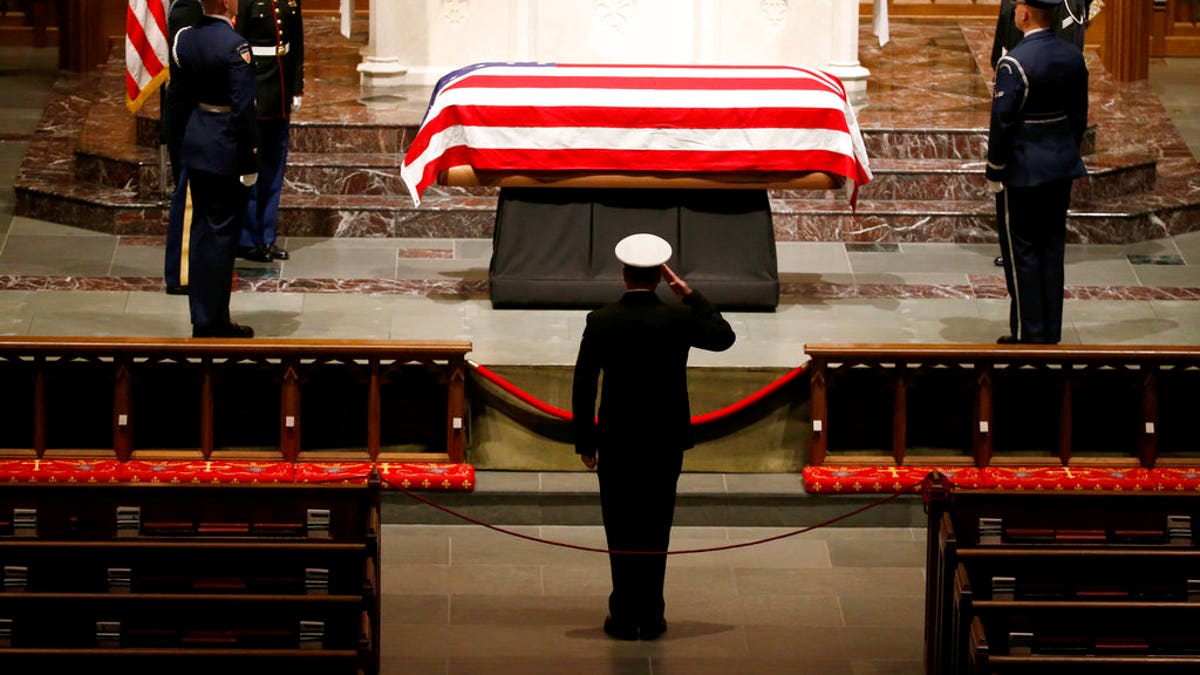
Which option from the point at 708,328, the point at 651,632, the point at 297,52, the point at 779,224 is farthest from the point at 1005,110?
the point at 297,52

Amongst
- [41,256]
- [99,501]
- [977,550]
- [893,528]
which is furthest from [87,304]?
[977,550]

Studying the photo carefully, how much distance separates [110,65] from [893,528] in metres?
7.07

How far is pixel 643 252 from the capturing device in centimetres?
734

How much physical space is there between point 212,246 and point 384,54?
11.4ft

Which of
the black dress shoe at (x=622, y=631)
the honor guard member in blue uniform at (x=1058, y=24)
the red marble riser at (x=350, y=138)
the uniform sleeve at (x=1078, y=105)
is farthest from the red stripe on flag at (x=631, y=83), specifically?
the black dress shoe at (x=622, y=631)

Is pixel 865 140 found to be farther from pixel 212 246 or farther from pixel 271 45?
pixel 212 246

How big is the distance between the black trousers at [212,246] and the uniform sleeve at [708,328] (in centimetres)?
269

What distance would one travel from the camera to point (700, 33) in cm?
1235

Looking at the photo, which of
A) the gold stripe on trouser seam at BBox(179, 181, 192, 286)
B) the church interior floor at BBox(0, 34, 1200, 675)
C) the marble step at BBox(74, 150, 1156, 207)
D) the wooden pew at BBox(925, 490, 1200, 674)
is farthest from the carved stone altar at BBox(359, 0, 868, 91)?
the wooden pew at BBox(925, 490, 1200, 674)

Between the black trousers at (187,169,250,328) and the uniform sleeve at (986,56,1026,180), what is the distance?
3.26 meters

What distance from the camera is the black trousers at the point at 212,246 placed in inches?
368

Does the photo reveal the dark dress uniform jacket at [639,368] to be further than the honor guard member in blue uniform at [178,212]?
No

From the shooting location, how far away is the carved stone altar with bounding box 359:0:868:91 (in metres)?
12.4

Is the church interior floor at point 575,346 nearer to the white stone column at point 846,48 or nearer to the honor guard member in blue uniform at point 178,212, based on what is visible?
the honor guard member in blue uniform at point 178,212
